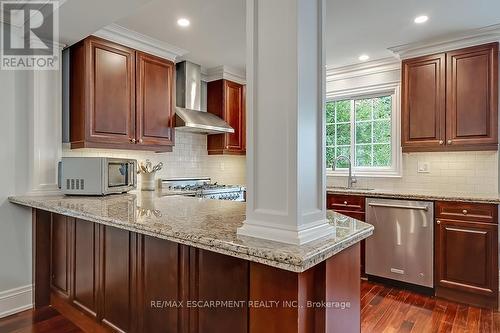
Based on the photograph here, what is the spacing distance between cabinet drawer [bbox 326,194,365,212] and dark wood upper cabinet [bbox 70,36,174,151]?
195cm

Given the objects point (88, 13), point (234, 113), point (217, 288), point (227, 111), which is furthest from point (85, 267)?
point (234, 113)

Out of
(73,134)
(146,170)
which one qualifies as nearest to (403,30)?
(146,170)

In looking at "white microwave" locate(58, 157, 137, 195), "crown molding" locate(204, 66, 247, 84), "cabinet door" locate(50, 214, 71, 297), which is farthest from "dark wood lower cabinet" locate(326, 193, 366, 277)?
"cabinet door" locate(50, 214, 71, 297)

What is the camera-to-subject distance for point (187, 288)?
1470 millimetres

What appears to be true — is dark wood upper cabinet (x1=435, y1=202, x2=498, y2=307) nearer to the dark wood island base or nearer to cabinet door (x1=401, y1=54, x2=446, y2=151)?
cabinet door (x1=401, y1=54, x2=446, y2=151)

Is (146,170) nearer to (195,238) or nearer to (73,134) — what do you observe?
(73,134)

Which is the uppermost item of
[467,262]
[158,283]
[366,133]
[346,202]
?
[366,133]

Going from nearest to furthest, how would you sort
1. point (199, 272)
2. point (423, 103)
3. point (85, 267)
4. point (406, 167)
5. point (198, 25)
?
point (199, 272), point (85, 267), point (198, 25), point (423, 103), point (406, 167)

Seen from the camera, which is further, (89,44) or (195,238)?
(89,44)

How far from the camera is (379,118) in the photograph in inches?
151

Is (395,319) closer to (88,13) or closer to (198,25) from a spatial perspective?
(198,25)

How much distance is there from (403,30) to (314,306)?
2.75 m

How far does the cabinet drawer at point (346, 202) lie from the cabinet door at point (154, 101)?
1920 millimetres

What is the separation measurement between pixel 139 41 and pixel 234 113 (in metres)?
1.63
